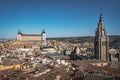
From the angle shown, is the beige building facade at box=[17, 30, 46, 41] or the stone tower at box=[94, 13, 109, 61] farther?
the beige building facade at box=[17, 30, 46, 41]

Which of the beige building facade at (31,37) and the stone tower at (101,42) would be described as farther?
the beige building facade at (31,37)

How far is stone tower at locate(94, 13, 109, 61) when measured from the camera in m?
56.9

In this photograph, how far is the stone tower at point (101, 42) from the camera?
56938mm

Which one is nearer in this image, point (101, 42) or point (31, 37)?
point (101, 42)

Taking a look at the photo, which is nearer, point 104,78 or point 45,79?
point 104,78

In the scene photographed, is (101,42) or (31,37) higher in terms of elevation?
(31,37)

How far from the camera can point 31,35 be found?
515ft

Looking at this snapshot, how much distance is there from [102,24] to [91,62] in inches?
436

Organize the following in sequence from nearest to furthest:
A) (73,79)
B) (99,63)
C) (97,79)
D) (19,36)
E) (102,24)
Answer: (97,79), (73,79), (99,63), (102,24), (19,36)

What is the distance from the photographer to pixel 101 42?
187 ft

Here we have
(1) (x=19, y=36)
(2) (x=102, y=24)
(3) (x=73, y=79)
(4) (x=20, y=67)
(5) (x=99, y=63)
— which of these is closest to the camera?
(3) (x=73, y=79)

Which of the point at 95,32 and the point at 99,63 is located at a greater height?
the point at 95,32

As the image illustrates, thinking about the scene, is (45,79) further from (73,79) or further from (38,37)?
(38,37)

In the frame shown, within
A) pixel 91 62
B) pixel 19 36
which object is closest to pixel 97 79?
pixel 91 62
